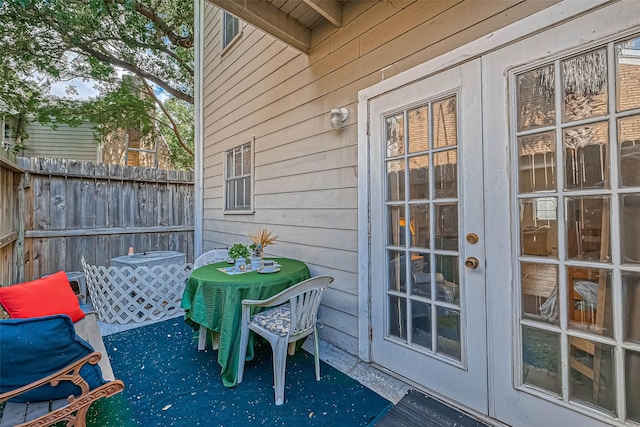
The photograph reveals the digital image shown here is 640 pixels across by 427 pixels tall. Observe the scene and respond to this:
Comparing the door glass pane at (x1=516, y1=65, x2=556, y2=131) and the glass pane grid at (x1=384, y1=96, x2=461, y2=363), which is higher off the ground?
the door glass pane at (x1=516, y1=65, x2=556, y2=131)

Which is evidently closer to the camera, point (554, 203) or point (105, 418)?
point (554, 203)

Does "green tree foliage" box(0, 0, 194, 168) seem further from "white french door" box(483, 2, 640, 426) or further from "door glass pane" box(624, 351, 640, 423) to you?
"door glass pane" box(624, 351, 640, 423)

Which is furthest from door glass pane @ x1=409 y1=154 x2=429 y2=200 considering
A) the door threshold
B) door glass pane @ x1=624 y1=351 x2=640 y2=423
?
the door threshold

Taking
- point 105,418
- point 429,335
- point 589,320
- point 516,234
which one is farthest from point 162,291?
point 589,320

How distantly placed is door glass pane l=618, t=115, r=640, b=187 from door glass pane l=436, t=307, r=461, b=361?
3.58 feet

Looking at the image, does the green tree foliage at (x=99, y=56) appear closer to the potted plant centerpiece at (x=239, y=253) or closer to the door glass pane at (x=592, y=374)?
the potted plant centerpiece at (x=239, y=253)

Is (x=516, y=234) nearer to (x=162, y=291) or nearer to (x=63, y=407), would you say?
(x=63, y=407)

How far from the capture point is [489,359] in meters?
1.67

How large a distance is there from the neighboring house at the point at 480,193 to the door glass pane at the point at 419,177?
1cm

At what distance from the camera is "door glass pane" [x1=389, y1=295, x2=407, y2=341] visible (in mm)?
2107

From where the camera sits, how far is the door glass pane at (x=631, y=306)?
127 centimetres

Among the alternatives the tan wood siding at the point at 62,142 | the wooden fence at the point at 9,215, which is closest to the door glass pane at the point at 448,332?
the wooden fence at the point at 9,215

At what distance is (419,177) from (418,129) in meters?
0.35

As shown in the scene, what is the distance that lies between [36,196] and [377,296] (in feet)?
16.1
